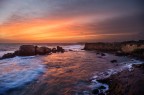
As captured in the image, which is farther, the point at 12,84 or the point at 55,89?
the point at 12,84

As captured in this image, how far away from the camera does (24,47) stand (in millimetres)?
52531

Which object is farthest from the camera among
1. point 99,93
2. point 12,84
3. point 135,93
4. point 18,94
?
point 12,84

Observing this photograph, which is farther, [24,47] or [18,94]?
[24,47]

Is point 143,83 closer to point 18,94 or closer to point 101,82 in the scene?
point 101,82

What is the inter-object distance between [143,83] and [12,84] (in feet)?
40.7

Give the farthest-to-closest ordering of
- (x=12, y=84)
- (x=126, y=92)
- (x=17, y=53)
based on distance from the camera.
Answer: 1. (x=17, y=53)
2. (x=12, y=84)
3. (x=126, y=92)

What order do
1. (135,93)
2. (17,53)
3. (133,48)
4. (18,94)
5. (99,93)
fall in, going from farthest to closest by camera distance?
(17,53) → (133,48) → (18,94) → (99,93) → (135,93)

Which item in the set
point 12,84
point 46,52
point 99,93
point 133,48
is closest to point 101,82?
point 99,93

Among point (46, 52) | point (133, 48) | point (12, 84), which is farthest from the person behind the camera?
point (46, 52)

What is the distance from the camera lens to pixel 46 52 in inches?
2323

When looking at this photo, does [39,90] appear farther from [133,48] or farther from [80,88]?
[133,48]

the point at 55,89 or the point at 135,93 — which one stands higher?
the point at 135,93

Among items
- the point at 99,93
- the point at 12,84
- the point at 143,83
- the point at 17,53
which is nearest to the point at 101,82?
the point at 99,93

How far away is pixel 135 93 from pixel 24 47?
46506mm
